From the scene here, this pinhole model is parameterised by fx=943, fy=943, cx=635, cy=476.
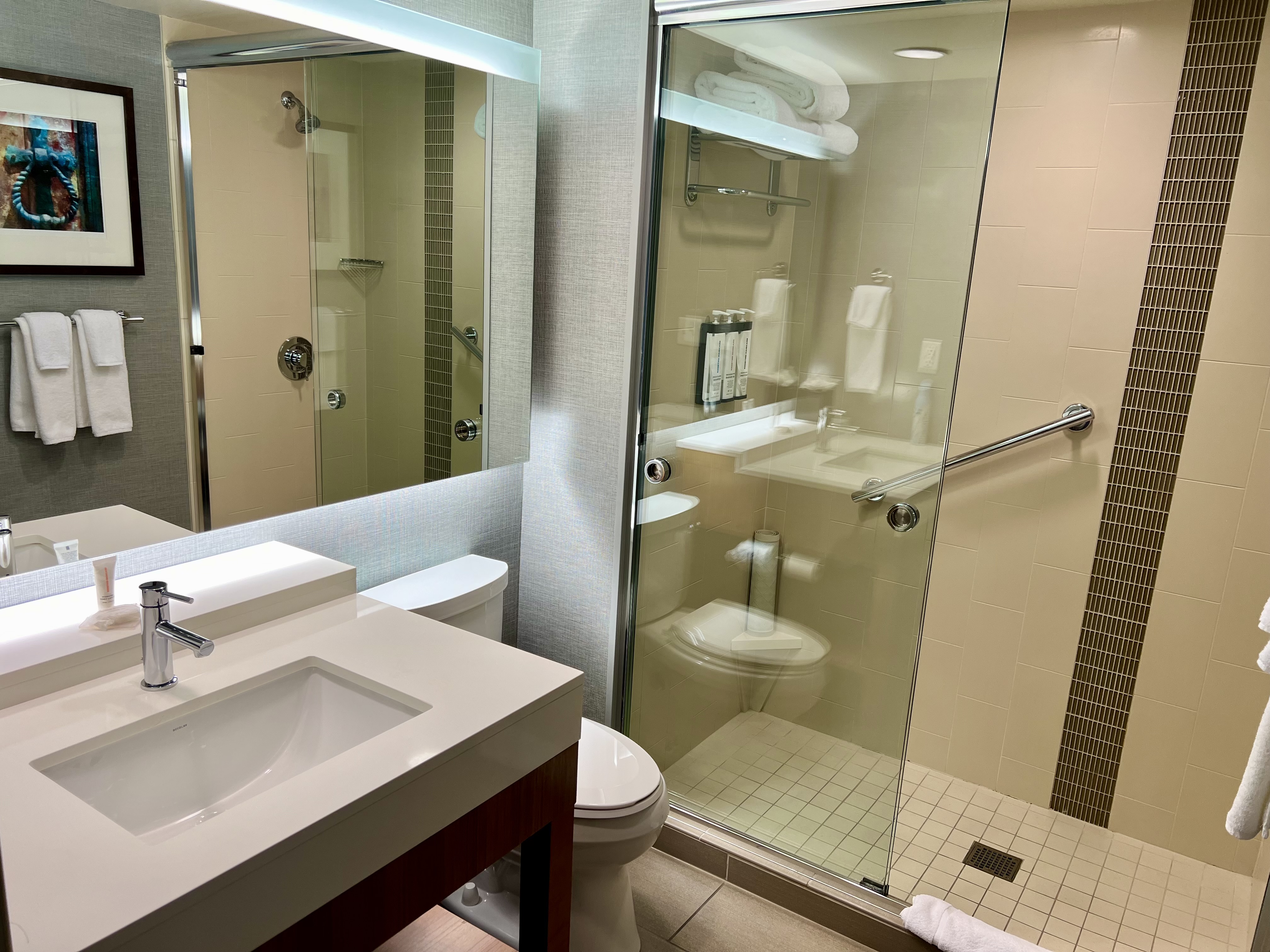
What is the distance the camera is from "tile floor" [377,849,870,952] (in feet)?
6.61

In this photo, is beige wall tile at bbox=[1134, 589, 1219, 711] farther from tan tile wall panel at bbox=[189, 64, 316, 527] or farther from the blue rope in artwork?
the blue rope in artwork

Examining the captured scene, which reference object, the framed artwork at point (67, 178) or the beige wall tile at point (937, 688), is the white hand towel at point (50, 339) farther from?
the beige wall tile at point (937, 688)

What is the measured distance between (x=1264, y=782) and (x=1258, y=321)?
1.27 metres

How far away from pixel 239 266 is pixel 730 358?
102 centimetres

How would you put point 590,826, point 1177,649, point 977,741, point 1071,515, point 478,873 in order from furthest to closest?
point 977,741 < point 1071,515 < point 1177,649 < point 590,826 < point 478,873

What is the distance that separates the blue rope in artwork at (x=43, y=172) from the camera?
1.32 metres

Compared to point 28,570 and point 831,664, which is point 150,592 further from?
point 831,664

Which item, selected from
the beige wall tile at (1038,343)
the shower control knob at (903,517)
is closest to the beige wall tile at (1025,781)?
the beige wall tile at (1038,343)

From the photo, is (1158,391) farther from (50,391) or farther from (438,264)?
(50,391)

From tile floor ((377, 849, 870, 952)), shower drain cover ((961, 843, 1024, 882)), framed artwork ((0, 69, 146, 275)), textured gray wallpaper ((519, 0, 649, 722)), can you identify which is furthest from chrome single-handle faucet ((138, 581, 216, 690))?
shower drain cover ((961, 843, 1024, 882))

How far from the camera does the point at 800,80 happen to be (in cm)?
190

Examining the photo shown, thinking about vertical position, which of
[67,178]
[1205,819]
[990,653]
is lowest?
[1205,819]

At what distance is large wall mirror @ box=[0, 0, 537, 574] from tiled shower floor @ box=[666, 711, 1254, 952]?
95 centimetres

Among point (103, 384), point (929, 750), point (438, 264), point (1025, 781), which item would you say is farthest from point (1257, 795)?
point (103, 384)
